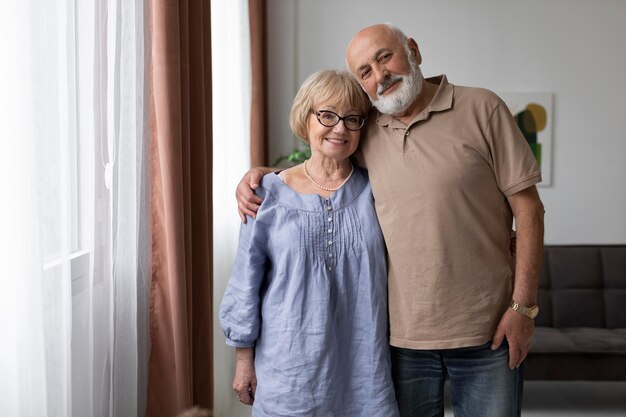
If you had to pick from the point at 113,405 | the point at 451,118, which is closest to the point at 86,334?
the point at 113,405

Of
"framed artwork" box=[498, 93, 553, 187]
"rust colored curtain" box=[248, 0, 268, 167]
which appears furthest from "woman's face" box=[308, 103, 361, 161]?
"framed artwork" box=[498, 93, 553, 187]

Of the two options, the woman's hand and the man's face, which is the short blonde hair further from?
the woman's hand

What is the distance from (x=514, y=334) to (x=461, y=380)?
0.20 meters

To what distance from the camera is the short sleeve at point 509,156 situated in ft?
5.20

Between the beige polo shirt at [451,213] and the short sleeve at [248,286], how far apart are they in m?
0.32

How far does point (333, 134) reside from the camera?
5.43ft

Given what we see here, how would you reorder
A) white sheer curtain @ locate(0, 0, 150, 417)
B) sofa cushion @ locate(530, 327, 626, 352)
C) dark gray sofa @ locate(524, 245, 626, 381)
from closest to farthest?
1. white sheer curtain @ locate(0, 0, 150, 417)
2. sofa cushion @ locate(530, 327, 626, 352)
3. dark gray sofa @ locate(524, 245, 626, 381)

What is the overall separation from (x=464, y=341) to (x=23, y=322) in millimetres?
1010

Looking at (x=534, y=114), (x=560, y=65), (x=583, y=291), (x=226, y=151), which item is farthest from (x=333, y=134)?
(x=560, y=65)

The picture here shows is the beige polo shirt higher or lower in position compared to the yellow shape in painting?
lower

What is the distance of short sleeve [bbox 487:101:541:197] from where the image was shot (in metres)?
1.59

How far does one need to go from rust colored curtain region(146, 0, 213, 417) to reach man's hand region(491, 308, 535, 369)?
97cm

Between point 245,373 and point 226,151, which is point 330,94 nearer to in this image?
point 245,373

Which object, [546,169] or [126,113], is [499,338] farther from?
[546,169]
